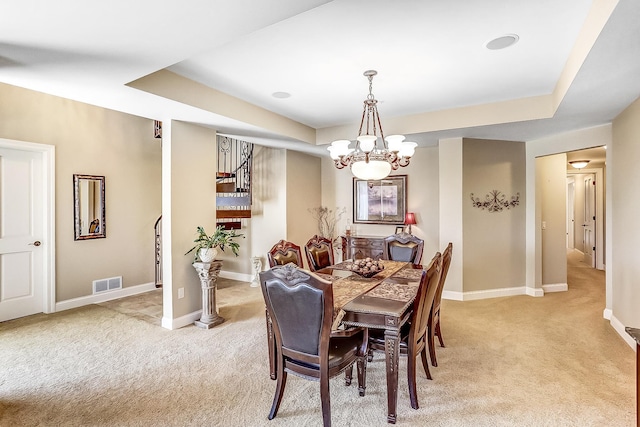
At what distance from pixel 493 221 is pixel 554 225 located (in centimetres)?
120

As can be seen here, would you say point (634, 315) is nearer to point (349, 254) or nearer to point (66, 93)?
point (349, 254)

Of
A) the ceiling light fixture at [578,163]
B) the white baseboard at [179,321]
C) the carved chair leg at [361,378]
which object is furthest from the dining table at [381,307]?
the ceiling light fixture at [578,163]

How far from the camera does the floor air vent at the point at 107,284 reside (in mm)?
4864

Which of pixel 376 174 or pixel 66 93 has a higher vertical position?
pixel 66 93

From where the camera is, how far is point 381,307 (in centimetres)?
220

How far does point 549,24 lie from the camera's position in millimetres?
2322

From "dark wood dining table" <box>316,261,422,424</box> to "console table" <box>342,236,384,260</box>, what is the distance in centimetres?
288

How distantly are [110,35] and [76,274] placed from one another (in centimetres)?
396

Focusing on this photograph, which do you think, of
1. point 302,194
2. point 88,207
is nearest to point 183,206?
point 88,207

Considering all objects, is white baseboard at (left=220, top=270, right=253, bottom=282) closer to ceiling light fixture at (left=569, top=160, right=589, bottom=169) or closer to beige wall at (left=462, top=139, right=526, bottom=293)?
beige wall at (left=462, top=139, right=526, bottom=293)

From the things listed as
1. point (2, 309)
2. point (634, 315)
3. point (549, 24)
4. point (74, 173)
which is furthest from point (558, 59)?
point (2, 309)

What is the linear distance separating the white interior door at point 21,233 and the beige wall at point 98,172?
20 cm

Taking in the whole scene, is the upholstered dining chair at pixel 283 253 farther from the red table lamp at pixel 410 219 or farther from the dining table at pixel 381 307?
the red table lamp at pixel 410 219

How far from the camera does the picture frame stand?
605 cm
